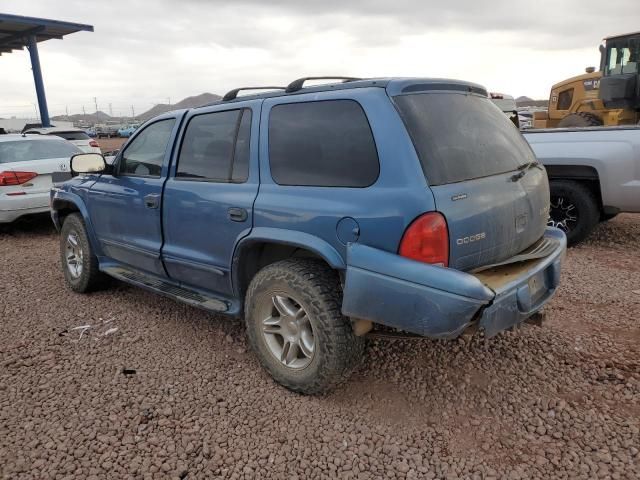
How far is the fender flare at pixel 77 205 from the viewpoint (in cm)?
461

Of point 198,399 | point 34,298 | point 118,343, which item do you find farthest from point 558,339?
point 34,298

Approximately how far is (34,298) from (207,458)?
10.5 ft

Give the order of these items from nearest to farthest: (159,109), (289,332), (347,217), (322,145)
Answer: (347,217) → (322,145) → (289,332) → (159,109)

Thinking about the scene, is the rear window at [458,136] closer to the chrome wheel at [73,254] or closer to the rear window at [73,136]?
the chrome wheel at [73,254]

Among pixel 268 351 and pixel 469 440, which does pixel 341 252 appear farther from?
pixel 469 440

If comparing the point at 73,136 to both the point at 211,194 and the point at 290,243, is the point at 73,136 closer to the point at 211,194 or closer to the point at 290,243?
the point at 211,194

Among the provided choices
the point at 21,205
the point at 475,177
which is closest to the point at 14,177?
the point at 21,205

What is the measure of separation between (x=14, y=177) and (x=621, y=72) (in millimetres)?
12276

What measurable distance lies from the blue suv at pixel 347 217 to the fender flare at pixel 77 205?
106cm

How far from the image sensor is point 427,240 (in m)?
2.43

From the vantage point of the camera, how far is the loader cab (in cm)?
1081

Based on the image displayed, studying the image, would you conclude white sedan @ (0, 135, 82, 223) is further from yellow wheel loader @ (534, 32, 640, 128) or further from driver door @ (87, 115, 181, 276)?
yellow wheel loader @ (534, 32, 640, 128)

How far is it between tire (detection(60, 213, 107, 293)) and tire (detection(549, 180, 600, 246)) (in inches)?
194

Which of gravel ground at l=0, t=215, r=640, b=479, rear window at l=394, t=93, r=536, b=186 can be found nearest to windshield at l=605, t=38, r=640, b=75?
gravel ground at l=0, t=215, r=640, b=479
